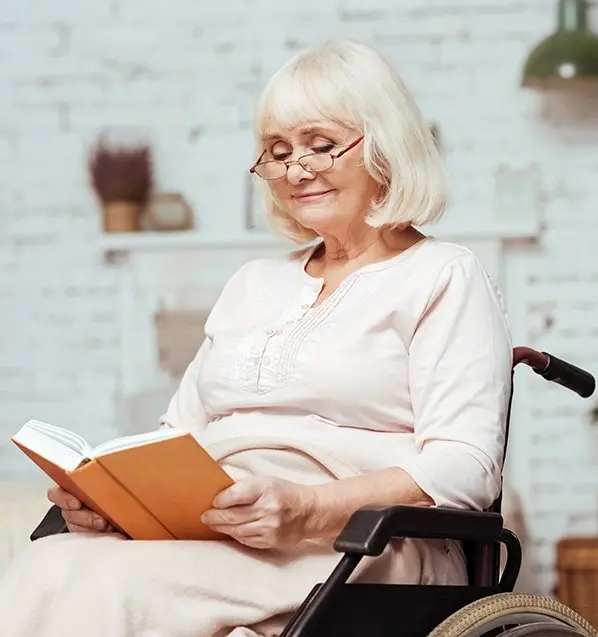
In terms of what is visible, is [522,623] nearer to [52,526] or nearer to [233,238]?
[52,526]

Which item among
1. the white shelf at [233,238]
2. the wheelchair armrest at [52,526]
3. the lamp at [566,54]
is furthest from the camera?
the white shelf at [233,238]

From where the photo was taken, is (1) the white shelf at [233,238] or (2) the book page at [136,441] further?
(1) the white shelf at [233,238]

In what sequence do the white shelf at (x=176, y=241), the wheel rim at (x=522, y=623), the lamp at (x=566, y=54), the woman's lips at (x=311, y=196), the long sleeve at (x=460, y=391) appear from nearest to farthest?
1. the wheel rim at (x=522, y=623)
2. the long sleeve at (x=460, y=391)
3. the woman's lips at (x=311, y=196)
4. the lamp at (x=566, y=54)
5. the white shelf at (x=176, y=241)

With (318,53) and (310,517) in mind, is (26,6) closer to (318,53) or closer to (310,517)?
(318,53)

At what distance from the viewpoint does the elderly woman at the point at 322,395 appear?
152cm

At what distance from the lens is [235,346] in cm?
194

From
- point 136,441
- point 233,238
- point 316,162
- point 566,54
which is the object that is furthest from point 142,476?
point 566,54

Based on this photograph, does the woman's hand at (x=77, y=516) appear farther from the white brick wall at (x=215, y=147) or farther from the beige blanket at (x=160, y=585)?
the white brick wall at (x=215, y=147)

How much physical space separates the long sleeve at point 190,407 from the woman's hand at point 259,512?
0.50m

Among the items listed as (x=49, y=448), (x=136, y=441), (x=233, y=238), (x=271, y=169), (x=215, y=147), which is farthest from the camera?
(x=215, y=147)

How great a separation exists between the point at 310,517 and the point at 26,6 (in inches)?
130

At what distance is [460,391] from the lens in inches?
67.9

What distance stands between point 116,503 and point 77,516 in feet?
0.65

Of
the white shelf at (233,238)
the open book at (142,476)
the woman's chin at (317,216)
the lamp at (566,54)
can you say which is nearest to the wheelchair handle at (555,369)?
the woman's chin at (317,216)
